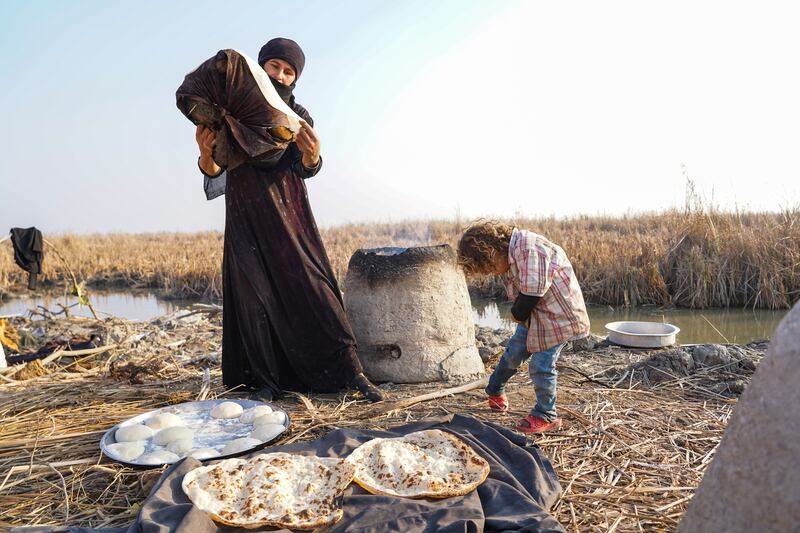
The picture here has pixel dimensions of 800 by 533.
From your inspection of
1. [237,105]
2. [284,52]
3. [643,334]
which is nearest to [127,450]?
[237,105]

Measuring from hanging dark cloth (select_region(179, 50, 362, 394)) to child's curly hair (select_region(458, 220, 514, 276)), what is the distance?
126cm

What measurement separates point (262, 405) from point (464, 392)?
162 centimetres

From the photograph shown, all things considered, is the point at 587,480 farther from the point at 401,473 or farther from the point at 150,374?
the point at 150,374

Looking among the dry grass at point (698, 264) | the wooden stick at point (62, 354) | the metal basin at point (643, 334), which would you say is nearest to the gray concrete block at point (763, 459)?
the metal basin at point (643, 334)

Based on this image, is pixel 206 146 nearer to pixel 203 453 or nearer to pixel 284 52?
pixel 284 52

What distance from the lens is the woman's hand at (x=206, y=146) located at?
13.5ft

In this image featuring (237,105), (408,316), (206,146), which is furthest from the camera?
(408,316)

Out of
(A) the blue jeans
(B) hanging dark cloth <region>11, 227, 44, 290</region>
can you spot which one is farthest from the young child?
(B) hanging dark cloth <region>11, 227, 44, 290</region>

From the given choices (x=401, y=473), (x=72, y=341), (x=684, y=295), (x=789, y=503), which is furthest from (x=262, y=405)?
(x=684, y=295)

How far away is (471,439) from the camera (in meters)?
3.28

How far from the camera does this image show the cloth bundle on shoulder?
12.8ft

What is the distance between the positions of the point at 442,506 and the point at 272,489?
762 mm

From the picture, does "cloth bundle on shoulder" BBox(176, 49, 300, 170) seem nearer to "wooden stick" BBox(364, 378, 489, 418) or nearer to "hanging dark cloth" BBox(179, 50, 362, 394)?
"hanging dark cloth" BBox(179, 50, 362, 394)

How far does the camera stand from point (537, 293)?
359cm
